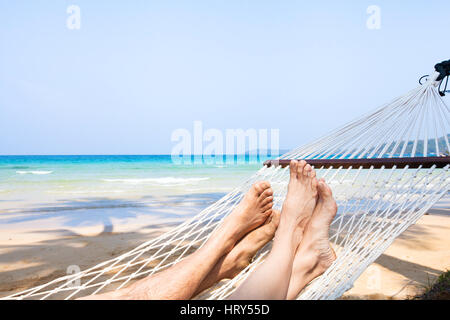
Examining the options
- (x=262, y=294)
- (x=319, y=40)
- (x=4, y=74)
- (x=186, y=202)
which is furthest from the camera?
(x=4, y=74)

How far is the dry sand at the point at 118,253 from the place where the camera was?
1.71m

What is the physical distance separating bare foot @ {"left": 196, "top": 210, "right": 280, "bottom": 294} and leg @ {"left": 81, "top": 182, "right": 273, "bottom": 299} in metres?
0.03

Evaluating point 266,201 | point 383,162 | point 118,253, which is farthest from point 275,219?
point 118,253

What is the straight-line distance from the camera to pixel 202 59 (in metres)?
9.80

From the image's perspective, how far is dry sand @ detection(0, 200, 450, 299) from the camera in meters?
1.71

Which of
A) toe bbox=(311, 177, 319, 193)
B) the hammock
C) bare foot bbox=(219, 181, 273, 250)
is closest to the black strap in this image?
the hammock

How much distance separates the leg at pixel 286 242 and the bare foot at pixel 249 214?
9 cm

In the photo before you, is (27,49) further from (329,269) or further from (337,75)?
(329,269)

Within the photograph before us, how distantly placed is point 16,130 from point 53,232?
19.1 meters

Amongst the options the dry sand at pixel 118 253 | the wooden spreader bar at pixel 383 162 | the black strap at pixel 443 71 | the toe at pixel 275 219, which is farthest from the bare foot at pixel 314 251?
the black strap at pixel 443 71

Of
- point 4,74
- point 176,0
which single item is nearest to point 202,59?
point 176,0

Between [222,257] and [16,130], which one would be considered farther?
[16,130]

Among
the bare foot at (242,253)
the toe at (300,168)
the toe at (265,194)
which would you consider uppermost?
the toe at (300,168)

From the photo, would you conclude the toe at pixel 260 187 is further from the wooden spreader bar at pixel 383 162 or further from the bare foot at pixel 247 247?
the wooden spreader bar at pixel 383 162
